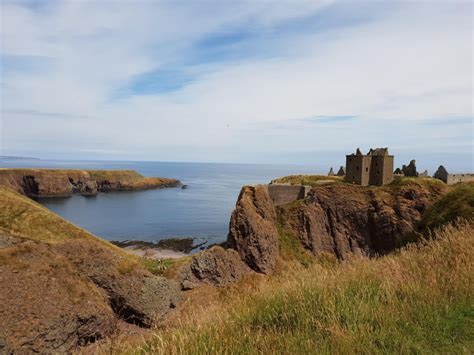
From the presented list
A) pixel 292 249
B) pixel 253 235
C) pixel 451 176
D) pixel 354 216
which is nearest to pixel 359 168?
pixel 354 216

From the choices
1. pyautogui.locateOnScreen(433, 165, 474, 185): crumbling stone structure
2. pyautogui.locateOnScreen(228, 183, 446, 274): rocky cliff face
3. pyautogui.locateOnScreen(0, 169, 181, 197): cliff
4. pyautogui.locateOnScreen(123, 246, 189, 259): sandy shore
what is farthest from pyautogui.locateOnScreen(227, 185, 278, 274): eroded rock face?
pyautogui.locateOnScreen(0, 169, 181, 197): cliff

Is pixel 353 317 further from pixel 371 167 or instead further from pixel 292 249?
pixel 371 167

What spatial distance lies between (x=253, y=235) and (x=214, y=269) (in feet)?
24.1

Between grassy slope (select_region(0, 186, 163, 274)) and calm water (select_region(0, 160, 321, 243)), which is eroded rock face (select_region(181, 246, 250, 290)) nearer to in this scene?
grassy slope (select_region(0, 186, 163, 274))

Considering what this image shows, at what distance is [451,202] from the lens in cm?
2131

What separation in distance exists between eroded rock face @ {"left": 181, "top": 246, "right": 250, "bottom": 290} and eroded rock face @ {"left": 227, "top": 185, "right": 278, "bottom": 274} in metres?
2.39

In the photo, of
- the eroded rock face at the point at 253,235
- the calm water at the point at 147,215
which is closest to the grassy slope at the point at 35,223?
the eroded rock face at the point at 253,235

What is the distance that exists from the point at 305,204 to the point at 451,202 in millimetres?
33559

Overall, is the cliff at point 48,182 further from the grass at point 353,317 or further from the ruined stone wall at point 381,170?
the grass at point 353,317

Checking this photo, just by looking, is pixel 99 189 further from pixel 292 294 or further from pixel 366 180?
pixel 292 294

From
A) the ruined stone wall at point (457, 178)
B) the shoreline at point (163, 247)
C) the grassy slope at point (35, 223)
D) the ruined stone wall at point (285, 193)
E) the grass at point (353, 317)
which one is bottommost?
the shoreline at point (163, 247)

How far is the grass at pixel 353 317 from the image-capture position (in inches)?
206

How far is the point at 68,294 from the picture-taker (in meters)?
15.1

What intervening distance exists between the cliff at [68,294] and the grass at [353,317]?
8012 mm
